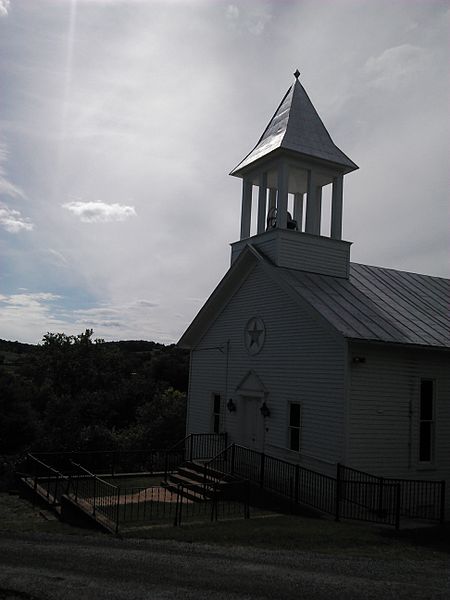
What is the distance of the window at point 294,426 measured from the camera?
1678 cm

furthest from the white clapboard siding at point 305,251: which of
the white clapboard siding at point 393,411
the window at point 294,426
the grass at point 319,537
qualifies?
the grass at point 319,537

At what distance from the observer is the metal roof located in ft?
51.5

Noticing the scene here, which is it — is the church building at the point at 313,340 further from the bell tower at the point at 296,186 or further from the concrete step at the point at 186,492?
the concrete step at the point at 186,492

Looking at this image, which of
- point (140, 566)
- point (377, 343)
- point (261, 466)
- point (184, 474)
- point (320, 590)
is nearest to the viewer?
point (320, 590)

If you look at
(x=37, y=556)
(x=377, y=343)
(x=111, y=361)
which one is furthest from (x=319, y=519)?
(x=111, y=361)

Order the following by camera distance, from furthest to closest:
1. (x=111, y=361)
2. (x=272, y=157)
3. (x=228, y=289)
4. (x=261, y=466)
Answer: (x=111, y=361)
(x=228, y=289)
(x=272, y=157)
(x=261, y=466)

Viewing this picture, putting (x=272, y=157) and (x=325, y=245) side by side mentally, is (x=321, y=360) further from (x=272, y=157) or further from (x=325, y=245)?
(x=272, y=157)

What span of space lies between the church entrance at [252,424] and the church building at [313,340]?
0.15ft

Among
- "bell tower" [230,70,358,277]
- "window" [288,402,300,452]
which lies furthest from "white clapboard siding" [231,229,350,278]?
"window" [288,402,300,452]

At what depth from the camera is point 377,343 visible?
1503 centimetres

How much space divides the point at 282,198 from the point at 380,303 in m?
4.66

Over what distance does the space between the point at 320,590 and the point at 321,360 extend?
8483mm

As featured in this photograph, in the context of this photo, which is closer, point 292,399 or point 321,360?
point 321,360

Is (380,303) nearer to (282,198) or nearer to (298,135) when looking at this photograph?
(282,198)
